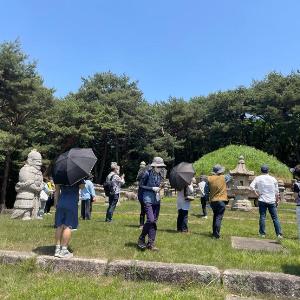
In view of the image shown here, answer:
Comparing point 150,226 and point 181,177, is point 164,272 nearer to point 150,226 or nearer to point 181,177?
point 150,226

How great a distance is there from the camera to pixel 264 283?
515 cm

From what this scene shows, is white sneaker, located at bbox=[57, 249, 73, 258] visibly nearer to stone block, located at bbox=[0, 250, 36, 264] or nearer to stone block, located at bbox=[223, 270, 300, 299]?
stone block, located at bbox=[0, 250, 36, 264]

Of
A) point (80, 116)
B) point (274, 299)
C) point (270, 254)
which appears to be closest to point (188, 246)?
point (270, 254)

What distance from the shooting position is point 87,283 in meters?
5.22

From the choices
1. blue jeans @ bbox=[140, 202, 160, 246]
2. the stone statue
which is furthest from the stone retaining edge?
the stone statue

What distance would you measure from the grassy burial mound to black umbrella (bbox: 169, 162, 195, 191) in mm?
18506

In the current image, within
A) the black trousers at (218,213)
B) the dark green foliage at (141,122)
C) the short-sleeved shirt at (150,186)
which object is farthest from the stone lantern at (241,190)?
the dark green foliage at (141,122)

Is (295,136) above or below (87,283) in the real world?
above

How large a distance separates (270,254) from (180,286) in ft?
7.63

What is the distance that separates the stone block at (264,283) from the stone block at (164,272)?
21cm

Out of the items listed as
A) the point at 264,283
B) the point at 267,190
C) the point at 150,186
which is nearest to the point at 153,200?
the point at 150,186

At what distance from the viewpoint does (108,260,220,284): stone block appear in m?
5.32

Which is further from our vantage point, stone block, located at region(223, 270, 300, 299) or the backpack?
Result: the backpack

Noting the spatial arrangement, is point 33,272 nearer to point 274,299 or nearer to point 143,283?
point 143,283
